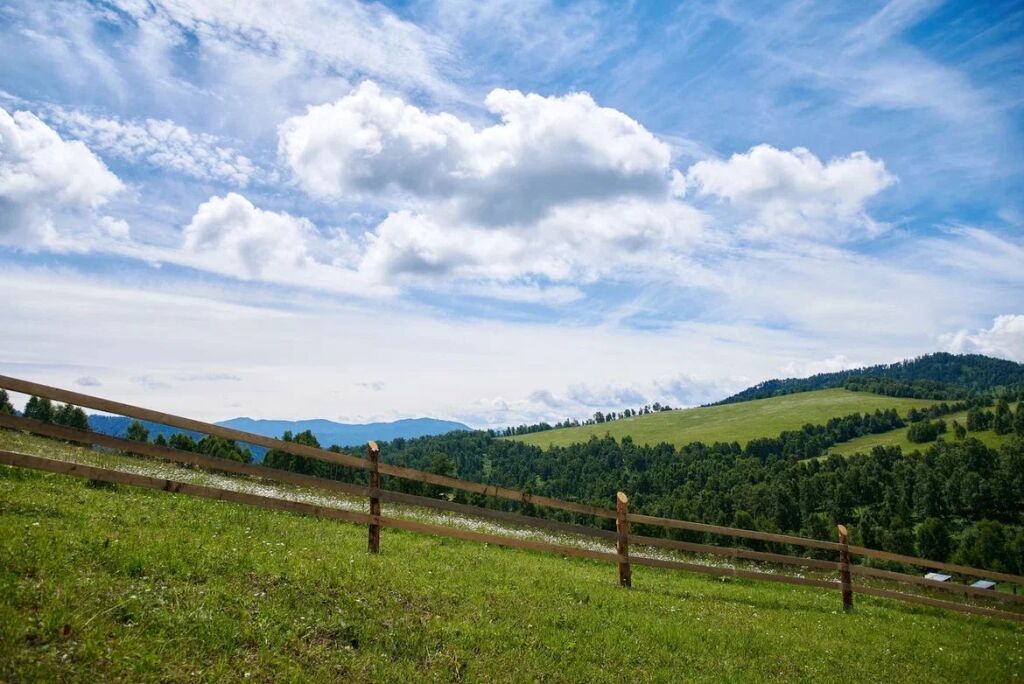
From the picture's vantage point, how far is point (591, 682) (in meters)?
8.80

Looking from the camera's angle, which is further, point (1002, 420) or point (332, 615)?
point (1002, 420)

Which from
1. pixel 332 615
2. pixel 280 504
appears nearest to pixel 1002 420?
pixel 280 504

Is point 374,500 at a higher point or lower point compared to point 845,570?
higher

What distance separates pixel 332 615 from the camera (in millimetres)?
8367

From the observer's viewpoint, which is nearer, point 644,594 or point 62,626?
point 62,626

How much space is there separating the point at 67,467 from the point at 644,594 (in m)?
12.0

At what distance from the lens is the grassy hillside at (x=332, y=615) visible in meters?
6.67

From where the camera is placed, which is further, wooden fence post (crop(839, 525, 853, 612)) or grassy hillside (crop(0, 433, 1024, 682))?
wooden fence post (crop(839, 525, 853, 612))

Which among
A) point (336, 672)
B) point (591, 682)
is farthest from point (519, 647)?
point (336, 672)

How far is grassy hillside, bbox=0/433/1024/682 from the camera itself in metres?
6.67

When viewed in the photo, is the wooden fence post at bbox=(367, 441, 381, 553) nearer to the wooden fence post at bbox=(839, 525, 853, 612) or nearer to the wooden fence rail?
the wooden fence rail

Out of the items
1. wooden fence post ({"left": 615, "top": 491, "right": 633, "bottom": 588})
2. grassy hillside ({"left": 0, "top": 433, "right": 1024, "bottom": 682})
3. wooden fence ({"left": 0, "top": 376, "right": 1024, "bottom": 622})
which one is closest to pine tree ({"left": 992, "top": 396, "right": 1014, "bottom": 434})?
wooden fence ({"left": 0, "top": 376, "right": 1024, "bottom": 622})

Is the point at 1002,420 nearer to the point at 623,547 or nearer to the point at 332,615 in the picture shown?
the point at 623,547

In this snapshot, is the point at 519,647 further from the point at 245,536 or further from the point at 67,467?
the point at 67,467
